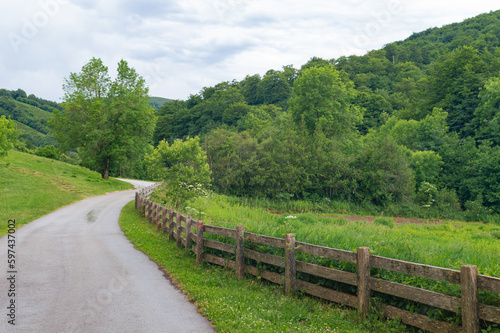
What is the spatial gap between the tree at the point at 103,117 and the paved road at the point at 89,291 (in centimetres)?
3571

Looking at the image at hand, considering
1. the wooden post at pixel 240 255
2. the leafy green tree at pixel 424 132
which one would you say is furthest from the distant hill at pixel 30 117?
the wooden post at pixel 240 255

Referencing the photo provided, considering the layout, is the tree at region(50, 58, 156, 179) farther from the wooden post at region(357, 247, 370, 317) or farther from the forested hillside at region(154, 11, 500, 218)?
the wooden post at region(357, 247, 370, 317)

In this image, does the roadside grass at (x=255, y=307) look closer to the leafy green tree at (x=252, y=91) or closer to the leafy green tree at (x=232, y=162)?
the leafy green tree at (x=232, y=162)

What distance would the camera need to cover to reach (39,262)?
35.9ft

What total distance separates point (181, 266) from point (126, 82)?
46.5 meters

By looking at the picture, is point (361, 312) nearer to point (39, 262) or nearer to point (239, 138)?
point (39, 262)

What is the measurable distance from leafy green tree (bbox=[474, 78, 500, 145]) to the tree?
1895 inches

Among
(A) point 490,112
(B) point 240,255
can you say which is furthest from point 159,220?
(A) point 490,112

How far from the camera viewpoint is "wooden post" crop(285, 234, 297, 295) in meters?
7.26

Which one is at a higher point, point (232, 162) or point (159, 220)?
point (232, 162)

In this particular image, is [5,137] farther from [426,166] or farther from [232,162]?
[426,166]

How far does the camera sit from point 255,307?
6.76m

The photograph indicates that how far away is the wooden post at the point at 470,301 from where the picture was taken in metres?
4.54

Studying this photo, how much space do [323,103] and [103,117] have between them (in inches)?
1142
